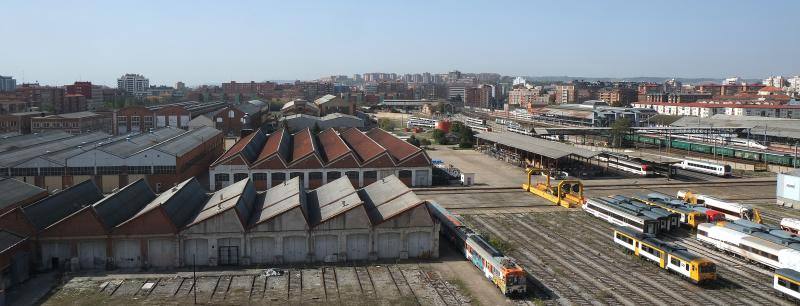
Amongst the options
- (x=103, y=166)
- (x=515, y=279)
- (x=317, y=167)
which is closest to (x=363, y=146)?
(x=317, y=167)

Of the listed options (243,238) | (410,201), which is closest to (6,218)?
(243,238)

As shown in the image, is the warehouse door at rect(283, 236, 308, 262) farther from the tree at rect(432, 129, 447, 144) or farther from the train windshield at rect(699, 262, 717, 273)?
the tree at rect(432, 129, 447, 144)

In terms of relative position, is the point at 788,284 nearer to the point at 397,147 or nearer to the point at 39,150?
the point at 397,147

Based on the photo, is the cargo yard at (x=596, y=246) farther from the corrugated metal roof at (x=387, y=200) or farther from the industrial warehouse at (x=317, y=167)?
the corrugated metal roof at (x=387, y=200)

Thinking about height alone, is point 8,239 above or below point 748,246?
above

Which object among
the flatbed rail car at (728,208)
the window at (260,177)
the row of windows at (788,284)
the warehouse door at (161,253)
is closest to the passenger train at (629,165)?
the flatbed rail car at (728,208)

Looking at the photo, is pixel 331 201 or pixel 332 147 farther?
pixel 332 147

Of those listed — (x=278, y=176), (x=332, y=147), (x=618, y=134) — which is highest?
(x=618, y=134)
